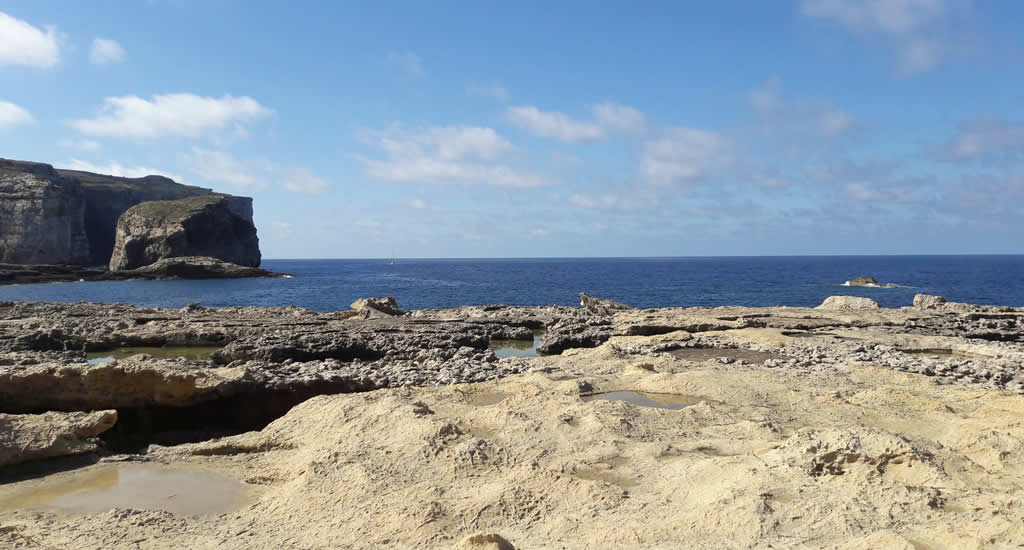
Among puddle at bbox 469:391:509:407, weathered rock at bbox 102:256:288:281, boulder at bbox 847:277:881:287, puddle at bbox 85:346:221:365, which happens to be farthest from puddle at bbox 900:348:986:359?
weathered rock at bbox 102:256:288:281

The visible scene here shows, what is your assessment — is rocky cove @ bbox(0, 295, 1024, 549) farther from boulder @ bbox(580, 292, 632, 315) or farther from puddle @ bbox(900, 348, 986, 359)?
boulder @ bbox(580, 292, 632, 315)

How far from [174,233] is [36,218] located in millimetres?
20025

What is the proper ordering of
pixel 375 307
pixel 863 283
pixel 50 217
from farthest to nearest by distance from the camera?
1. pixel 50 217
2. pixel 863 283
3. pixel 375 307

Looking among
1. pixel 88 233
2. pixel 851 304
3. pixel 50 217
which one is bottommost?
pixel 851 304

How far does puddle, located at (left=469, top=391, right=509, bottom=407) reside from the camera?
533 inches

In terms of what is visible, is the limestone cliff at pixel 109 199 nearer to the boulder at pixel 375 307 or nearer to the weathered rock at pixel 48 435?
the boulder at pixel 375 307

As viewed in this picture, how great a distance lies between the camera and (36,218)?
95.7 metres

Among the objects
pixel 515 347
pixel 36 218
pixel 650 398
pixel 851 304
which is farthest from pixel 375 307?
pixel 36 218

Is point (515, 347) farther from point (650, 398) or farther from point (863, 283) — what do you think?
point (863, 283)

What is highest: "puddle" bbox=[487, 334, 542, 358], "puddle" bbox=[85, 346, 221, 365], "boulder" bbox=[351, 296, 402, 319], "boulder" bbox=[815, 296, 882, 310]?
"boulder" bbox=[815, 296, 882, 310]

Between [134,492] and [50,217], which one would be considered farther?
[50,217]

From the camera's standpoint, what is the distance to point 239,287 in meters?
82.2

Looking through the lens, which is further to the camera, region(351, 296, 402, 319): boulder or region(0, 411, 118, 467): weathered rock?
region(351, 296, 402, 319): boulder

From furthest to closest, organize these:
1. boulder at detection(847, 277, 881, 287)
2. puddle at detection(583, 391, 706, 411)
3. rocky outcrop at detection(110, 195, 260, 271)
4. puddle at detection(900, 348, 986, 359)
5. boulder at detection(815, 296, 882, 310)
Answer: rocky outcrop at detection(110, 195, 260, 271)
boulder at detection(847, 277, 881, 287)
boulder at detection(815, 296, 882, 310)
puddle at detection(900, 348, 986, 359)
puddle at detection(583, 391, 706, 411)
